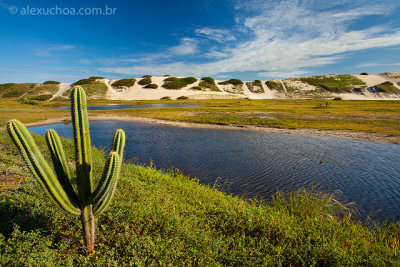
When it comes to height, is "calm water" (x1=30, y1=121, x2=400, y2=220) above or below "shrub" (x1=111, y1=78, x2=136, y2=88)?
below

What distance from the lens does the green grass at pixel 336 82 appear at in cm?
11500

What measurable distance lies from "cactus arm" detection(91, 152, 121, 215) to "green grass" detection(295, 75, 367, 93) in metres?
138

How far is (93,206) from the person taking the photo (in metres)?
4.55

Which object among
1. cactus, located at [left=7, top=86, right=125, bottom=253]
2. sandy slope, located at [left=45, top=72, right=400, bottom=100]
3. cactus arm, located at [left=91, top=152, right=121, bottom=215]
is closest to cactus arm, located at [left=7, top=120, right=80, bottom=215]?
cactus, located at [left=7, top=86, right=125, bottom=253]

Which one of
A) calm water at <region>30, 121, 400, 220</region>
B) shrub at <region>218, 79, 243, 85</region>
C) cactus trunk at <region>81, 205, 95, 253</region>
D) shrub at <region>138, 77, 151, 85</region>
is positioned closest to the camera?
cactus trunk at <region>81, 205, 95, 253</region>

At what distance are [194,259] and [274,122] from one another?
31683 mm

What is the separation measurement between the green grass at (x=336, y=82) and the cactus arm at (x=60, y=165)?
138700 millimetres

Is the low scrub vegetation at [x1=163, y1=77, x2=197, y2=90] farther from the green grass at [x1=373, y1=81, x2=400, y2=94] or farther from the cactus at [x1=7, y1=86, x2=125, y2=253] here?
the cactus at [x1=7, y1=86, x2=125, y2=253]

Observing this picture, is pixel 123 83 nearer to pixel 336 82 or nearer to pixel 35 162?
pixel 35 162

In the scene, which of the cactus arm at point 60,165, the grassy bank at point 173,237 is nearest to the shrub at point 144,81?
the grassy bank at point 173,237

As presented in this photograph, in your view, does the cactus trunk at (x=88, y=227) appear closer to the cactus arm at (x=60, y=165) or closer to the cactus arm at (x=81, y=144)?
the cactus arm at (x=81, y=144)

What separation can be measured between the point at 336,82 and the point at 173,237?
157 m

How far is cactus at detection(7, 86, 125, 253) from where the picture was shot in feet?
12.5

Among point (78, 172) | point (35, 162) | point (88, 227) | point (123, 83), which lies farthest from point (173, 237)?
point (123, 83)
